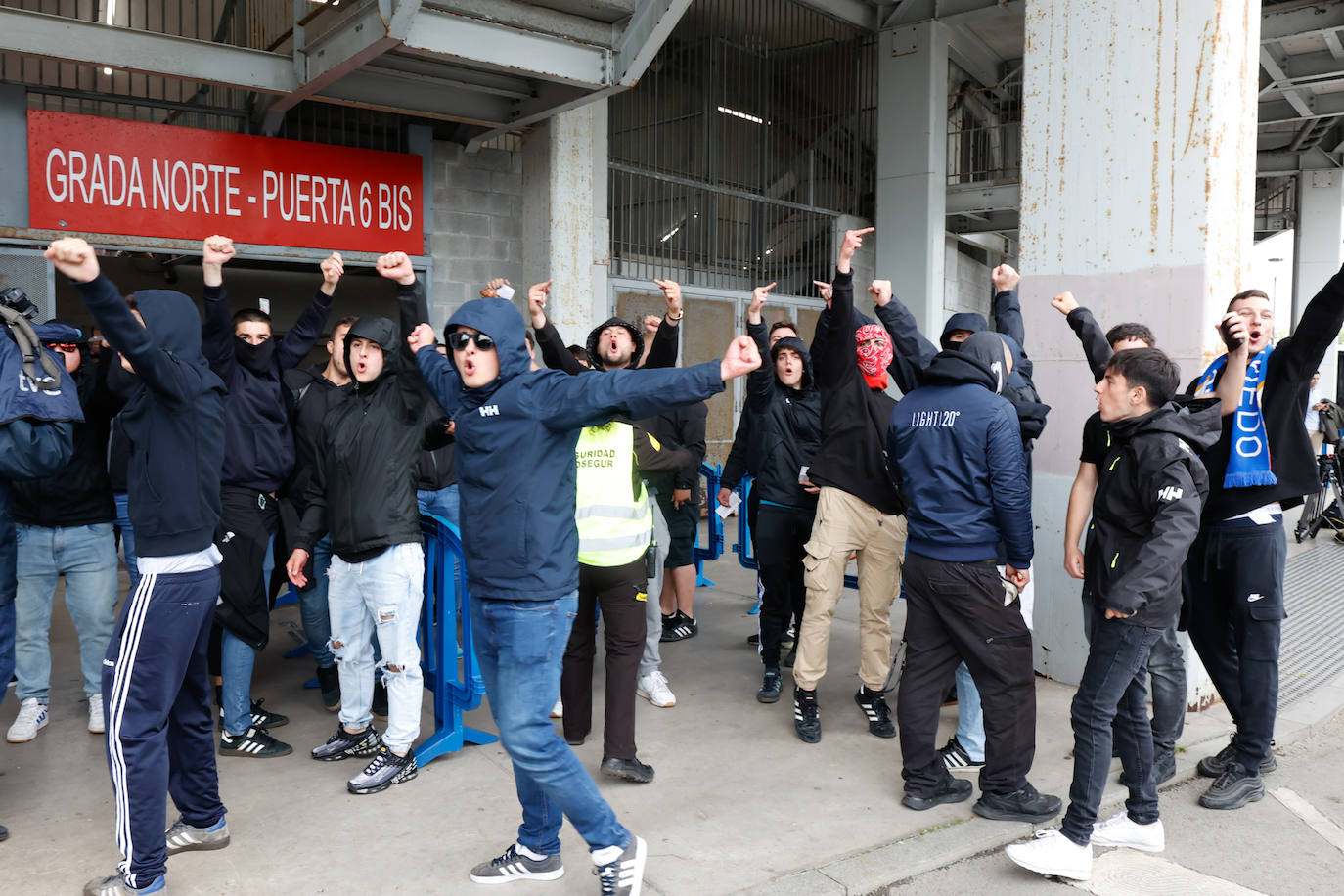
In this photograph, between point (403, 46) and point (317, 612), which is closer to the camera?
point (317, 612)

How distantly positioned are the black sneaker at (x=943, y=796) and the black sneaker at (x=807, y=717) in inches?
28.0

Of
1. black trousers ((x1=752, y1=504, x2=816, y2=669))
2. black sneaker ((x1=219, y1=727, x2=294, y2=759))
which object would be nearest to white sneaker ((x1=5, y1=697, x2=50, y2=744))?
black sneaker ((x1=219, y1=727, x2=294, y2=759))

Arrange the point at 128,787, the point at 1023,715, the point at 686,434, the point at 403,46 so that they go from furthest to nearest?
1. the point at 403,46
2. the point at 686,434
3. the point at 1023,715
4. the point at 128,787

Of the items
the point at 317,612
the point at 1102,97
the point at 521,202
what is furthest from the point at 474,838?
the point at 521,202

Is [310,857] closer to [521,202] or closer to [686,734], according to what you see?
[686,734]

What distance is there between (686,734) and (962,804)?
4.37 feet

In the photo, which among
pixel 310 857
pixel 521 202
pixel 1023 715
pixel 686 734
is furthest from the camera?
pixel 521 202

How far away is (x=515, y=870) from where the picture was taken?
128 inches

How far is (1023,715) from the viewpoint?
12.2ft

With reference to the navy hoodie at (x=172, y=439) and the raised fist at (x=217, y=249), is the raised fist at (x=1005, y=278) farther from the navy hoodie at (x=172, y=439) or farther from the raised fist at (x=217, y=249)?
the navy hoodie at (x=172, y=439)

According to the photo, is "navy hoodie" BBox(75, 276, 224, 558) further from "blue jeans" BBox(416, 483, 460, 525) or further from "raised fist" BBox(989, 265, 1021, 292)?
"raised fist" BBox(989, 265, 1021, 292)

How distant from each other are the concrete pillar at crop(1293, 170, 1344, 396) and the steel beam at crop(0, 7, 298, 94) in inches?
754

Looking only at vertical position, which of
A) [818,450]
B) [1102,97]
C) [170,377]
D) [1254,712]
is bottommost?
[1254,712]

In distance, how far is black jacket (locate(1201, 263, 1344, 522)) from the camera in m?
3.85
